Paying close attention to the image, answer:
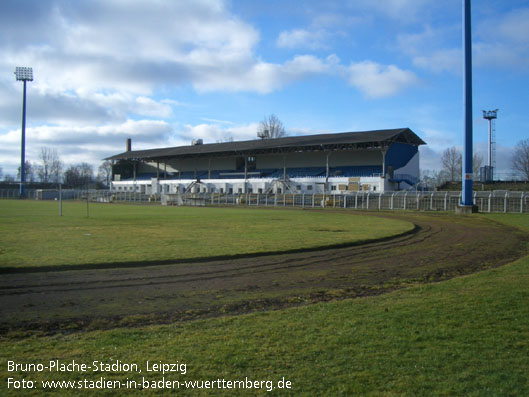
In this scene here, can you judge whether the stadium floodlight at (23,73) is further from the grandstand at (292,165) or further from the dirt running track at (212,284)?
the dirt running track at (212,284)

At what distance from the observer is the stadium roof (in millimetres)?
62062

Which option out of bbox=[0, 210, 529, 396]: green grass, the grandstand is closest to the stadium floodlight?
the grandstand

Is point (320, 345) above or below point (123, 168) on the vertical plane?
below

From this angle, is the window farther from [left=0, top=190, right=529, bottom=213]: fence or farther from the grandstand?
[left=0, top=190, right=529, bottom=213]: fence

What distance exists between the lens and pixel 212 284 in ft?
31.8

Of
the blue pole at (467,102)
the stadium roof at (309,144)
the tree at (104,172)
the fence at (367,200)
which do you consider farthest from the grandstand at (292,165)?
the tree at (104,172)

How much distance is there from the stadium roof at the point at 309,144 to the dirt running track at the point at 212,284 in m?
48.0

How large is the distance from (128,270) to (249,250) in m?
4.25

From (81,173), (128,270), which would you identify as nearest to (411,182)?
(128,270)

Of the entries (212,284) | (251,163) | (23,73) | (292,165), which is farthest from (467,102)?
(23,73)

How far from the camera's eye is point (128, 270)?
37.0ft

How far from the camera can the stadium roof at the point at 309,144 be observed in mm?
62062

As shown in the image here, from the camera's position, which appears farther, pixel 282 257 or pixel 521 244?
pixel 521 244

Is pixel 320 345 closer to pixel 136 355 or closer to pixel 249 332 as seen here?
pixel 249 332
